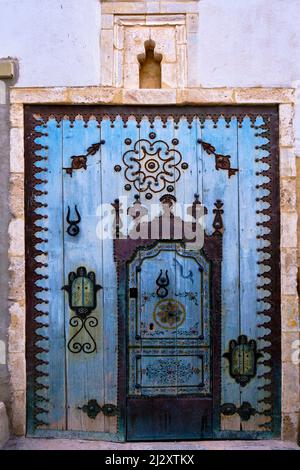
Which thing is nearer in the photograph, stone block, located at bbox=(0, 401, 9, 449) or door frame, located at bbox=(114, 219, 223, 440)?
stone block, located at bbox=(0, 401, 9, 449)

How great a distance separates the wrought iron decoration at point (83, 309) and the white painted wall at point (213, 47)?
4.16ft

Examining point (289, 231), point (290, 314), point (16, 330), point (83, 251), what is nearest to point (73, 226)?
point (83, 251)

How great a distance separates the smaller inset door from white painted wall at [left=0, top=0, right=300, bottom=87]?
3.80ft

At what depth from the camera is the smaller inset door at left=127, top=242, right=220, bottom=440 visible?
12.6 feet

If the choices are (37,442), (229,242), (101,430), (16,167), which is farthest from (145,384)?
(16,167)

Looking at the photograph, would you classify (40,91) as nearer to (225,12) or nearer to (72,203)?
(72,203)

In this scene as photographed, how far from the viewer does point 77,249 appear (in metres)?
3.87

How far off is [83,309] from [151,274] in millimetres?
477

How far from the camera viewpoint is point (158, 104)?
12.6 ft

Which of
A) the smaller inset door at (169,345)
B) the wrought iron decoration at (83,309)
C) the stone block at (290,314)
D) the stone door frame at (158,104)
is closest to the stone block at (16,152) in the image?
the stone door frame at (158,104)

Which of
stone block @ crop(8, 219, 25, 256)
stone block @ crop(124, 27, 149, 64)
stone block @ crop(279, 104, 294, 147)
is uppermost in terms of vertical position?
stone block @ crop(124, 27, 149, 64)

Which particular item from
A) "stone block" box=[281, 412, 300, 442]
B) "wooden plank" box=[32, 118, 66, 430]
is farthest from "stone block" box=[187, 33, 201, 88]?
"stone block" box=[281, 412, 300, 442]

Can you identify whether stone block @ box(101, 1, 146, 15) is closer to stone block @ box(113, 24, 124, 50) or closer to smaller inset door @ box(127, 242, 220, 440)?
stone block @ box(113, 24, 124, 50)

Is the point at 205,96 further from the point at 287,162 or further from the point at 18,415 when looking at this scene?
the point at 18,415
